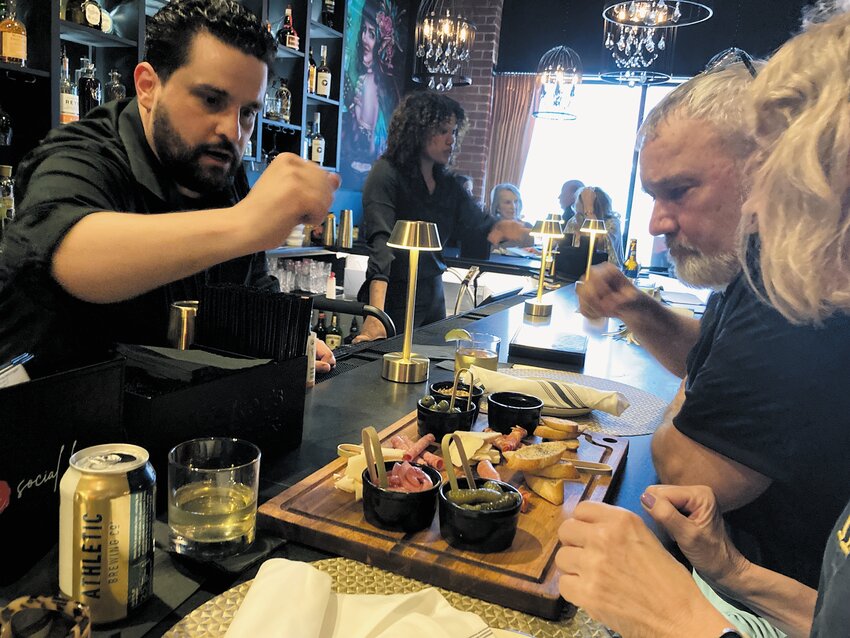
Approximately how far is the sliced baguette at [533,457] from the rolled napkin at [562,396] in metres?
Answer: 0.37

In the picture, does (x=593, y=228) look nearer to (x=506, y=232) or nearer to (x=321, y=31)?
(x=506, y=232)

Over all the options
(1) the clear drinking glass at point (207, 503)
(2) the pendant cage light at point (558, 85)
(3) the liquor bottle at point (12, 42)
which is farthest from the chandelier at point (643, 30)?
(1) the clear drinking glass at point (207, 503)

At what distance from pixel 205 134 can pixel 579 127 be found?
648cm

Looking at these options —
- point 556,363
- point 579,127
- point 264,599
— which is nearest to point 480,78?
point 579,127

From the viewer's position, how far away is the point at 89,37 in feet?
10.1

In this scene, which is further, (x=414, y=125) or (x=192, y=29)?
(x=414, y=125)

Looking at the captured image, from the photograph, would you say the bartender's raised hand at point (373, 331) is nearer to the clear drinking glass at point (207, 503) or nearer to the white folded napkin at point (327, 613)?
the clear drinking glass at point (207, 503)

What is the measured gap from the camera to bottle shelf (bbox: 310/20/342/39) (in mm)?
4918

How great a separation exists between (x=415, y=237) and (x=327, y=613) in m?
1.14

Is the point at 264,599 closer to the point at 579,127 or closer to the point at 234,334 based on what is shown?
the point at 234,334

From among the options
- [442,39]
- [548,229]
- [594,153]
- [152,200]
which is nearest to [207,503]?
[152,200]

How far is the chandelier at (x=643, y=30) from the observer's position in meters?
3.37

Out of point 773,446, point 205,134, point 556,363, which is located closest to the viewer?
point 773,446

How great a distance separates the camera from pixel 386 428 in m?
1.35
